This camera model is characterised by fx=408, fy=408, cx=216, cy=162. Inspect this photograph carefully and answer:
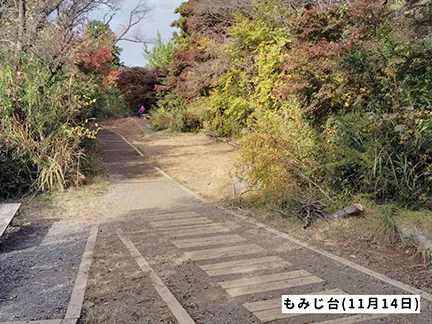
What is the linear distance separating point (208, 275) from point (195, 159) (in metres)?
8.23

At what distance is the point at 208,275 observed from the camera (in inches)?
151

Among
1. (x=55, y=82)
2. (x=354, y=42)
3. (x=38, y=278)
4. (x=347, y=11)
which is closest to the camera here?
(x=38, y=278)

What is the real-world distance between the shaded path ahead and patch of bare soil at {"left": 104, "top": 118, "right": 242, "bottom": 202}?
1913mm

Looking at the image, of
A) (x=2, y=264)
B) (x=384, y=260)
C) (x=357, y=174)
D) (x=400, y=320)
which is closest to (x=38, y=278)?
(x=2, y=264)

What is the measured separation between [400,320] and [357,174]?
299 centimetres

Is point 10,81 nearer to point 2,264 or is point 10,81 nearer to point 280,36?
point 2,264

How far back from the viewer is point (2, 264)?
14.4ft

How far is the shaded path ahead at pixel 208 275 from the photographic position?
121 inches

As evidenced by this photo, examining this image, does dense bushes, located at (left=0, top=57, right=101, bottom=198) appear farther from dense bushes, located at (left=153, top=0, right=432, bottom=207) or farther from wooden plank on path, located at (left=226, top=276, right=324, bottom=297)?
wooden plank on path, located at (left=226, top=276, right=324, bottom=297)

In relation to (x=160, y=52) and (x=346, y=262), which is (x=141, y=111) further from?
A: (x=346, y=262)

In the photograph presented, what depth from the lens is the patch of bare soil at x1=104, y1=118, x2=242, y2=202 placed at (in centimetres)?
815

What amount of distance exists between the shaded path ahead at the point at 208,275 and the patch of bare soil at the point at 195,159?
1913 mm

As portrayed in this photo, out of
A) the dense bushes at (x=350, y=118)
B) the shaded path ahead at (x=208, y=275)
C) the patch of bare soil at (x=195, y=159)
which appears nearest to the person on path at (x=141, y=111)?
the patch of bare soil at (x=195, y=159)

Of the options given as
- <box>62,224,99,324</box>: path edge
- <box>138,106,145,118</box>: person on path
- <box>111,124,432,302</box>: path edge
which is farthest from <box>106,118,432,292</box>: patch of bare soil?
<box>138,106,145,118</box>: person on path
